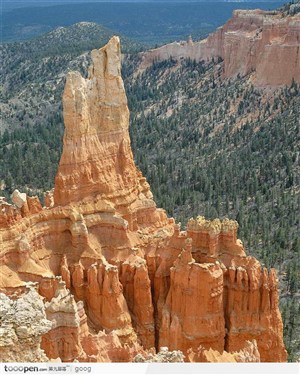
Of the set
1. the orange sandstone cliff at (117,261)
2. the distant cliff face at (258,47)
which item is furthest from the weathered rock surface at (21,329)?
the distant cliff face at (258,47)

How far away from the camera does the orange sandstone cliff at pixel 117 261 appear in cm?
2689

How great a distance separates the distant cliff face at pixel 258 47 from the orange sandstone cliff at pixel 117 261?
7375cm

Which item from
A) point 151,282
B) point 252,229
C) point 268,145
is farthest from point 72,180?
point 268,145

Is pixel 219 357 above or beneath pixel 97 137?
beneath

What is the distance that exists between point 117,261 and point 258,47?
85657mm

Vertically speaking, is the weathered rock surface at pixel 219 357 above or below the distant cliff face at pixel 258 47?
above

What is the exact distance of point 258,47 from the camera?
108188 millimetres

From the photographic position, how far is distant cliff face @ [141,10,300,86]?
100000 mm

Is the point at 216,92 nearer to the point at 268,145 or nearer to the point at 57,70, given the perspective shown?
the point at 268,145
